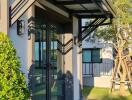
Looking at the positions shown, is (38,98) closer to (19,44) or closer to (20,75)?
(19,44)

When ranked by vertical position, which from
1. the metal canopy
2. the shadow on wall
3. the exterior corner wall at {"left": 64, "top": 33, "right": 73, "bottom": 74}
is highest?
the metal canopy

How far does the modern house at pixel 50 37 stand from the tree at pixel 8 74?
949mm

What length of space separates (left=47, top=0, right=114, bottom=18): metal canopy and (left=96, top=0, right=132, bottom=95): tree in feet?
12.1

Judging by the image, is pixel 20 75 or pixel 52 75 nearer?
pixel 20 75

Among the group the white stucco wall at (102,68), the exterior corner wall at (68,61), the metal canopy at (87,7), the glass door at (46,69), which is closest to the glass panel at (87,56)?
the white stucco wall at (102,68)

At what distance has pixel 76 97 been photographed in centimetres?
1427

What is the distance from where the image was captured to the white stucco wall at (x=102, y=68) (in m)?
24.7

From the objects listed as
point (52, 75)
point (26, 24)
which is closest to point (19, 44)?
point (26, 24)

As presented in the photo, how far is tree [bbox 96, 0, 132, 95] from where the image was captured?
1855 centimetres

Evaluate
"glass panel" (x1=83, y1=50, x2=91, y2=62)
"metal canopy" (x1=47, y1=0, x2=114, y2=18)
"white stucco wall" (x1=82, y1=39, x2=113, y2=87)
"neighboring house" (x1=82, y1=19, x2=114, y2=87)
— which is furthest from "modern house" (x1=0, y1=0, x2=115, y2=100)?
"glass panel" (x1=83, y1=50, x2=91, y2=62)

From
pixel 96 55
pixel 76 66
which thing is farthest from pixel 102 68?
pixel 76 66

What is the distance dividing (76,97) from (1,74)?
26.8ft

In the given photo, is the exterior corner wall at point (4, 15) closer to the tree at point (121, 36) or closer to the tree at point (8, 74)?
the tree at point (8, 74)

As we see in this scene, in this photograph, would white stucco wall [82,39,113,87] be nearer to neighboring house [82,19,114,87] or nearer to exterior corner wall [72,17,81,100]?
neighboring house [82,19,114,87]
